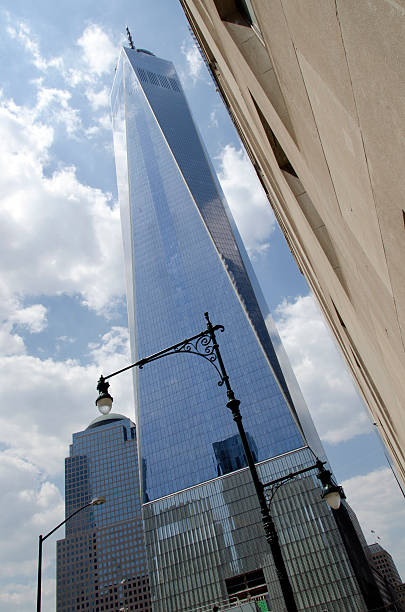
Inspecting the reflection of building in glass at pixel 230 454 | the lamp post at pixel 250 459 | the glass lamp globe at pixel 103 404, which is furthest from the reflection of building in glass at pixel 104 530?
the glass lamp globe at pixel 103 404

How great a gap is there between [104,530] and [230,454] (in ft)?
371

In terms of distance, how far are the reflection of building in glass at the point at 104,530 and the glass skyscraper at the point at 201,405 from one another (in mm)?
87739

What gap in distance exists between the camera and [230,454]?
319 ft

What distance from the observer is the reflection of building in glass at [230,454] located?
95.6 meters

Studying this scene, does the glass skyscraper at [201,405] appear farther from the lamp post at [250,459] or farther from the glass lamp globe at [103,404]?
the glass lamp globe at [103,404]

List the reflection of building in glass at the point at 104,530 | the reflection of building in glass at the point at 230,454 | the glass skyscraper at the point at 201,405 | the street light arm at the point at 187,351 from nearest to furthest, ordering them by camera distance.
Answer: the street light arm at the point at 187,351 < the glass skyscraper at the point at 201,405 < the reflection of building in glass at the point at 230,454 < the reflection of building in glass at the point at 104,530

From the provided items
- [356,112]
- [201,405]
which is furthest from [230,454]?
[356,112]

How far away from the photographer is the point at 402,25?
3.02ft

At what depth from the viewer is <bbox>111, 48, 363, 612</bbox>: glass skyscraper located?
83.8m

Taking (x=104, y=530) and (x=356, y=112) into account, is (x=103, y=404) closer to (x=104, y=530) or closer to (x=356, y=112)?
(x=356, y=112)

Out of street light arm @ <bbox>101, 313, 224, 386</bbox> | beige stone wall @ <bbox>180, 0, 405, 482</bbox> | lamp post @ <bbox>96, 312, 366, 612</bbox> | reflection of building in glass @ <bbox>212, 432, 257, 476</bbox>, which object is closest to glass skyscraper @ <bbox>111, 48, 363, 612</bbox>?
reflection of building in glass @ <bbox>212, 432, 257, 476</bbox>

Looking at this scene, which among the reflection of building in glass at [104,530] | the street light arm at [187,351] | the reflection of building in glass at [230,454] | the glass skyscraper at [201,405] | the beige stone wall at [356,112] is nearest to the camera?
the beige stone wall at [356,112]

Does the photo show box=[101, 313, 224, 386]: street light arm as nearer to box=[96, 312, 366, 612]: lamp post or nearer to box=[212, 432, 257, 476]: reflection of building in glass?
box=[96, 312, 366, 612]: lamp post

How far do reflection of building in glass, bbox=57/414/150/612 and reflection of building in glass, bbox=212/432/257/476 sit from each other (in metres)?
100
